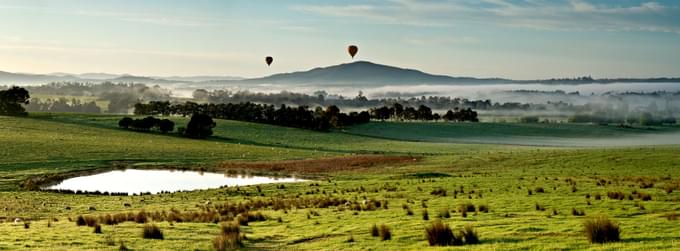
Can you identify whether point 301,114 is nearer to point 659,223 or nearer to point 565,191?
point 565,191

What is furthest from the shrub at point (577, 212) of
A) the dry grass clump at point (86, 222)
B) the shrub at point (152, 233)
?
the dry grass clump at point (86, 222)

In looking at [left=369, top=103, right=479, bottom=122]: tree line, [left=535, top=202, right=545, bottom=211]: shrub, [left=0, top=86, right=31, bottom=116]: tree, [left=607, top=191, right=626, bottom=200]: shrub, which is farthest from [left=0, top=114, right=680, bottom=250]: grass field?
[left=369, top=103, right=479, bottom=122]: tree line

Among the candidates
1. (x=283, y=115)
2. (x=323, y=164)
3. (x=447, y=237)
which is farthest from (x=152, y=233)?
(x=283, y=115)

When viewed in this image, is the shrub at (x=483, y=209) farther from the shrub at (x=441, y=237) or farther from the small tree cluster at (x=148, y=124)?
the small tree cluster at (x=148, y=124)

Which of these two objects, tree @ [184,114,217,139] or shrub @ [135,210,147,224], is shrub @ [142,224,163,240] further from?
tree @ [184,114,217,139]

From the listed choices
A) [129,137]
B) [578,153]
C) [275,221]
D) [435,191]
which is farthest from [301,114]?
[275,221]

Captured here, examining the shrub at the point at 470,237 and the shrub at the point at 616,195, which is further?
the shrub at the point at 616,195

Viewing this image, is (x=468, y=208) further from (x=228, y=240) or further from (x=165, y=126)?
(x=165, y=126)

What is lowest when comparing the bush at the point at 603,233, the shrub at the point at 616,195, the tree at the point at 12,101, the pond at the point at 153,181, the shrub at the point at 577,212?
the pond at the point at 153,181
